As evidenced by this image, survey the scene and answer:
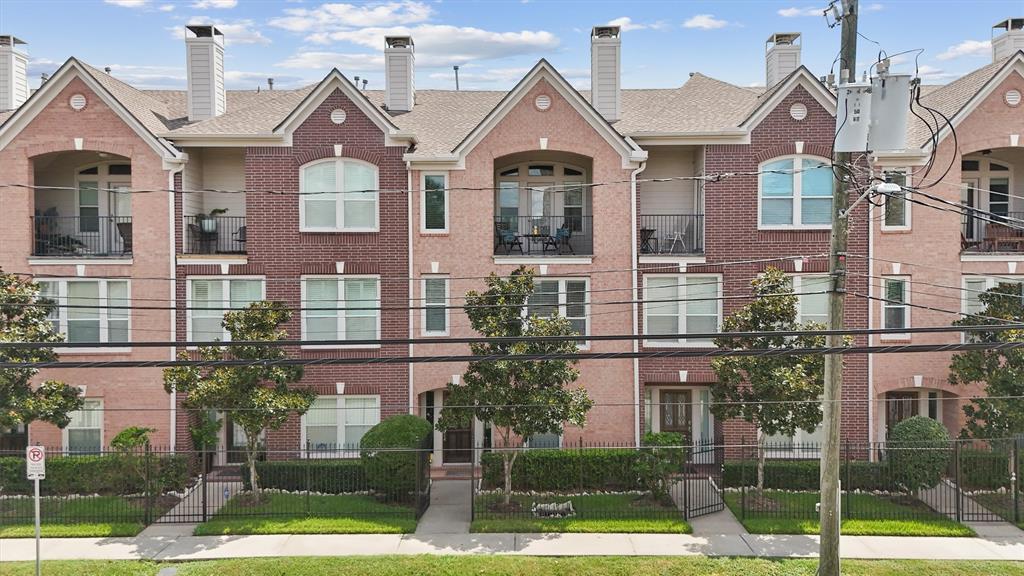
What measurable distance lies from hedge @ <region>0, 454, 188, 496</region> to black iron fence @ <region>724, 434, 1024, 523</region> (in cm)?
1370

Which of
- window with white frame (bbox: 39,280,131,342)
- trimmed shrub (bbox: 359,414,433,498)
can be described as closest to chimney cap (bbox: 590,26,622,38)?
trimmed shrub (bbox: 359,414,433,498)

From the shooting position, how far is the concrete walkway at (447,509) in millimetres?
19938

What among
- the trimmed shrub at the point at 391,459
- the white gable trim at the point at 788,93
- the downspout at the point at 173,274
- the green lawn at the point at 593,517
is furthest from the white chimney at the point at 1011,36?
the downspout at the point at 173,274

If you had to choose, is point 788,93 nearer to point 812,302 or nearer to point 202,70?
point 812,302

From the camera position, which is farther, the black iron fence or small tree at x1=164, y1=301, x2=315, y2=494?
the black iron fence

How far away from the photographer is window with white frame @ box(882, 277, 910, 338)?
23.9 m

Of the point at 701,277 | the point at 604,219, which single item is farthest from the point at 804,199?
the point at 604,219

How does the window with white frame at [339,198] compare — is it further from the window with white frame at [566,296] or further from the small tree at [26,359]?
the small tree at [26,359]

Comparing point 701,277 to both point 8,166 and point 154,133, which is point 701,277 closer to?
point 154,133

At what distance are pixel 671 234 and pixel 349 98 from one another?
9.66 metres

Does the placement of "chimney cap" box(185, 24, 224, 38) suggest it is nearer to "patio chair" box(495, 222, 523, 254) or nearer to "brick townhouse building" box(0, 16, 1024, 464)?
"brick townhouse building" box(0, 16, 1024, 464)

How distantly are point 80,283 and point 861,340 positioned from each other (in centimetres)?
2123

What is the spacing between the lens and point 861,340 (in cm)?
2381

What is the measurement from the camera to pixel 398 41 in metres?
26.7
